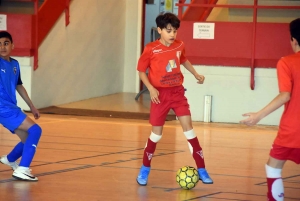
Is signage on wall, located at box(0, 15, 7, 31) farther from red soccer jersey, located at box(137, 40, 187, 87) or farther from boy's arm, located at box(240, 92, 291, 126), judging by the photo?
boy's arm, located at box(240, 92, 291, 126)

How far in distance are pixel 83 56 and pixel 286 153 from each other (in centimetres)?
872

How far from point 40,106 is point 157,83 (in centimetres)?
596

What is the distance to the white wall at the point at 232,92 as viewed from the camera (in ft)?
33.7

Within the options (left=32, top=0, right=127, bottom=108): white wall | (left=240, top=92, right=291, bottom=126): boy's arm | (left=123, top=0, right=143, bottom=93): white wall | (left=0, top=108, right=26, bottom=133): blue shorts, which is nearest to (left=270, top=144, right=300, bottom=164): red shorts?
(left=240, top=92, right=291, bottom=126): boy's arm

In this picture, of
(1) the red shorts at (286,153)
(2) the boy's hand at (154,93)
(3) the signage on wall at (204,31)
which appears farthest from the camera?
(3) the signage on wall at (204,31)

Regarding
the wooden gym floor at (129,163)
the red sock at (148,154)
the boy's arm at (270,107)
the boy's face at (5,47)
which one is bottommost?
the wooden gym floor at (129,163)

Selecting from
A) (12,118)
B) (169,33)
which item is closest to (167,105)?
(169,33)

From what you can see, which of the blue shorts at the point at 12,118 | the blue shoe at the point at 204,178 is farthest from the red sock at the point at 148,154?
the blue shorts at the point at 12,118

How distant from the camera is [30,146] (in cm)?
545

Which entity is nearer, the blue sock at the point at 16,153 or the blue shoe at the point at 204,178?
the blue shoe at the point at 204,178

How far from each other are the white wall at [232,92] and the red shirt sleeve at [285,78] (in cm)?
607

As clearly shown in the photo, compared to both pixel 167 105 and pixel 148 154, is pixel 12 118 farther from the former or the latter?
pixel 167 105

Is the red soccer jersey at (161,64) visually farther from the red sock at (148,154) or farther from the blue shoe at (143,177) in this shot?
the blue shoe at (143,177)

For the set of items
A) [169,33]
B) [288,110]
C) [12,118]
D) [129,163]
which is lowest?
[129,163]
